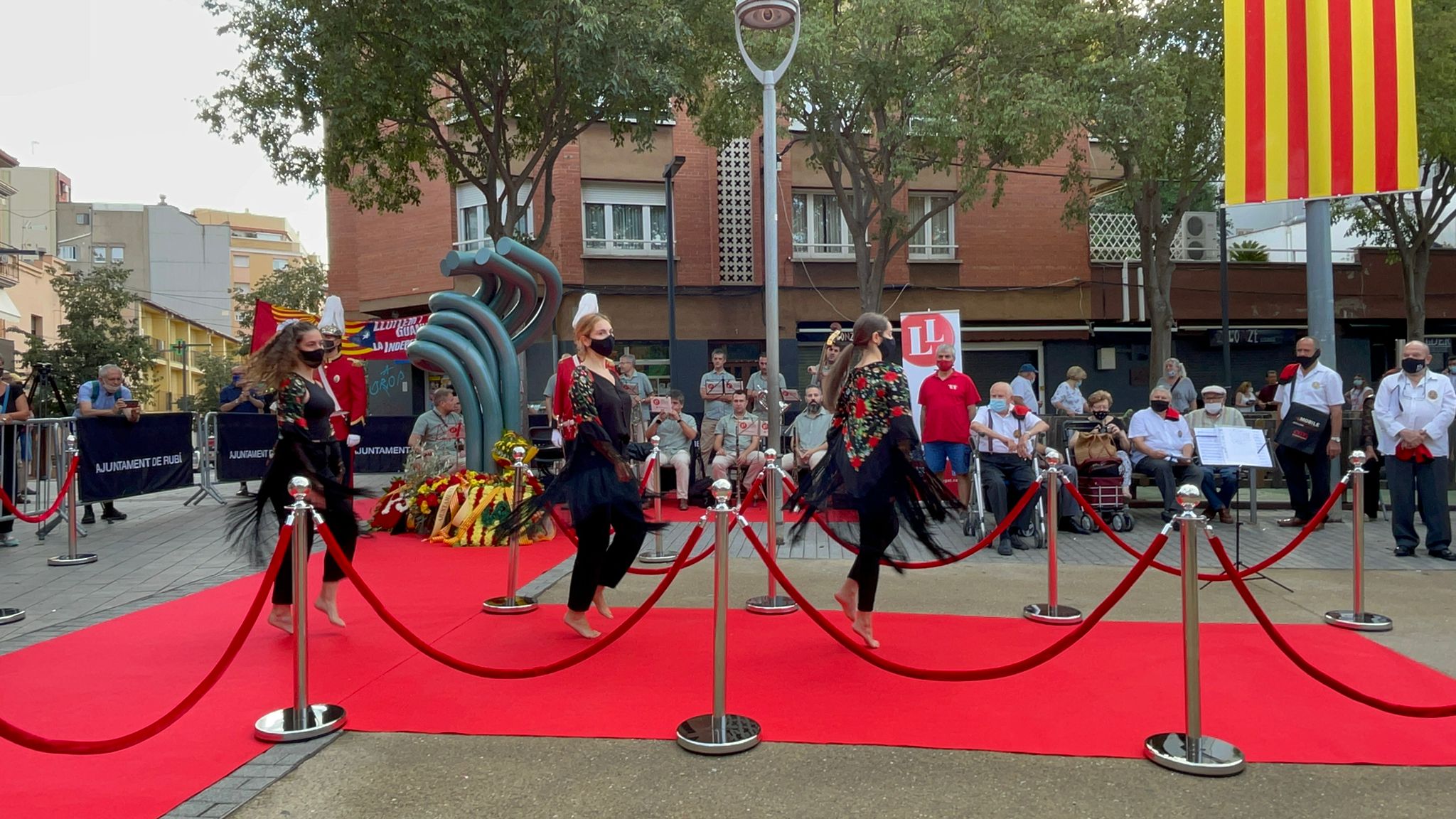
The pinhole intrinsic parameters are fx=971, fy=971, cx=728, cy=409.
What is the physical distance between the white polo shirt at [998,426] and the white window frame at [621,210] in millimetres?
13737

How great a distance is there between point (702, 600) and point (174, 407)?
58.2 meters

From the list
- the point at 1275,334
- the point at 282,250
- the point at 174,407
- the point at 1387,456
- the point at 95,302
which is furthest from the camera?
the point at 282,250

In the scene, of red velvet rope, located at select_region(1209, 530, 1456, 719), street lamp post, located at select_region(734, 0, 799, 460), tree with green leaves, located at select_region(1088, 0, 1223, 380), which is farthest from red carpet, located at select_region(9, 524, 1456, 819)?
tree with green leaves, located at select_region(1088, 0, 1223, 380)

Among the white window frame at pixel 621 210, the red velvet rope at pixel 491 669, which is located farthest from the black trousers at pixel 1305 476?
the white window frame at pixel 621 210

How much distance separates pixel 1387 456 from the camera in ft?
28.8

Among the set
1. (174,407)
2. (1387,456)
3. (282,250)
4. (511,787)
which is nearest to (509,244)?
(511,787)

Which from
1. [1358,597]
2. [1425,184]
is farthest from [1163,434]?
[1425,184]

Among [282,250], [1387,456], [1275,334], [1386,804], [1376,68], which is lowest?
[1386,804]

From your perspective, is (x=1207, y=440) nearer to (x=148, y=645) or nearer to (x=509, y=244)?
(x=509, y=244)

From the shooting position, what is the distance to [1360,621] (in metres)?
5.99

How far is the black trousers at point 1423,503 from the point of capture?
27.6 ft

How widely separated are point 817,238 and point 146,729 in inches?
814

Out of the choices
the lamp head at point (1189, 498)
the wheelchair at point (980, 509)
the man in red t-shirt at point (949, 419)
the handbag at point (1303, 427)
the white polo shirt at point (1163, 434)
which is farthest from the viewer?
the white polo shirt at point (1163, 434)

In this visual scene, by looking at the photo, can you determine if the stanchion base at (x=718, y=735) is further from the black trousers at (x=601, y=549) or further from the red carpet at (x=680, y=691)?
the black trousers at (x=601, y=549)
